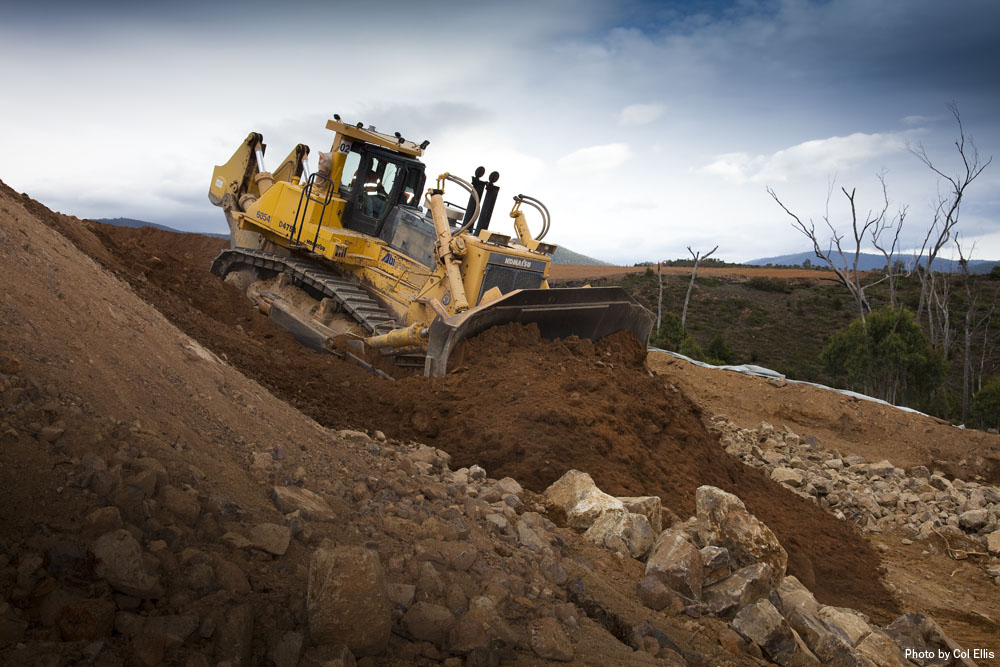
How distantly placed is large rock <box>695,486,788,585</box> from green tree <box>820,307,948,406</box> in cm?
1404

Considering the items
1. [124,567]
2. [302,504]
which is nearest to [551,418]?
[302,504]

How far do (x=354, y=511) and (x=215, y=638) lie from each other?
1.23 meters

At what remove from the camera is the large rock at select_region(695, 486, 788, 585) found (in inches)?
163

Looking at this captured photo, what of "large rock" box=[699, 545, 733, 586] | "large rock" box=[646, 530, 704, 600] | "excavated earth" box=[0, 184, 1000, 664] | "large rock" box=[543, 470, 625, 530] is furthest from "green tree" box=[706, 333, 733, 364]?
"large rock" box=[646, 530, 704, 600]

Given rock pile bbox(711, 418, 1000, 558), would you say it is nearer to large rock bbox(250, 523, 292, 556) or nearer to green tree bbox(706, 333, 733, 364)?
large rock bbox(250, 523, 292, 556)

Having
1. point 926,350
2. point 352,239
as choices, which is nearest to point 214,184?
point 352,239

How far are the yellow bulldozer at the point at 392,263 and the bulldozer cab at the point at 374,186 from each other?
0.05 ft

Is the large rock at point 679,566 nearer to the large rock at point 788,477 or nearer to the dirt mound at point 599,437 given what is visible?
the dirt mound at point 599,437

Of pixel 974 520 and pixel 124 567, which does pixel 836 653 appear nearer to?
pixel 124 567

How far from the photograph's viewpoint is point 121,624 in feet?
6.54

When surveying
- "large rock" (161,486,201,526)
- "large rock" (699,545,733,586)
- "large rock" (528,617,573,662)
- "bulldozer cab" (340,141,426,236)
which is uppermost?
"bulldozer cab" (340,141,426,236)

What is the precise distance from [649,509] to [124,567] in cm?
326

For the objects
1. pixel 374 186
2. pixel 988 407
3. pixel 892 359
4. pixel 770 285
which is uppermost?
pixel 770 285

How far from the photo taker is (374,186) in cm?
991
